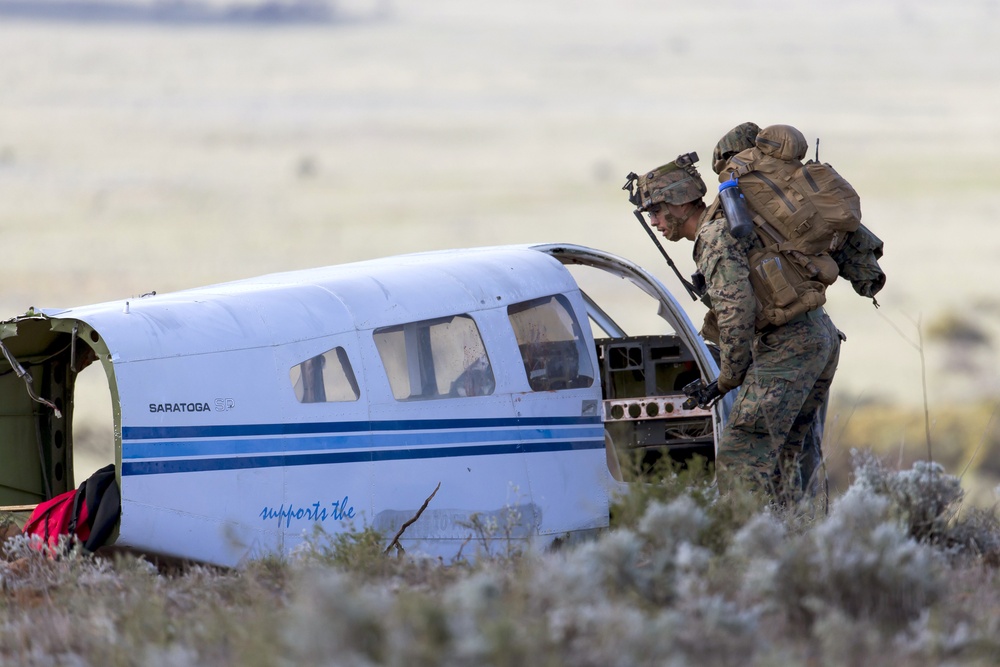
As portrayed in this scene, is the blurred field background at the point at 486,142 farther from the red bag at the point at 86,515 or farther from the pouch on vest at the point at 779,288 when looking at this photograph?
the red bag at the point at 86,515

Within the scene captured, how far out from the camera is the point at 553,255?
991 cm

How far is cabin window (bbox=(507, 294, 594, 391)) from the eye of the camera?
890cm

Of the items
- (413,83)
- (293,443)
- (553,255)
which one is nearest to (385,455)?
(293,443)

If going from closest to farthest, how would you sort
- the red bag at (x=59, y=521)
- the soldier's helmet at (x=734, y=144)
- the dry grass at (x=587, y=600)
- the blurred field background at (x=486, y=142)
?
the dry grass at (x=587, y=600) < the red bag at (x=59, y=521) < the soldier's helmet at (x=734, y=144) < the blurred field background at (x=486, y=142)

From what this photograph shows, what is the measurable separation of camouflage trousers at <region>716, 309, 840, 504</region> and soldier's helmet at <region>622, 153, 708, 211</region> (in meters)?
1.10

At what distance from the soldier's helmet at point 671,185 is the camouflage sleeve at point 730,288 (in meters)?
0.41

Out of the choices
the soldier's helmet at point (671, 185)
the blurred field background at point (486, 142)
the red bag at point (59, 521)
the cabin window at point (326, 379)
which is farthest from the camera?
the blurred field background at point (486, 142)

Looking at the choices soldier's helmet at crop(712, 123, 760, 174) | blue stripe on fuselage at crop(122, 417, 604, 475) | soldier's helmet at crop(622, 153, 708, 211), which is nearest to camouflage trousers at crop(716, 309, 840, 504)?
blue stripe on fuselage at crop(122, 417, 604, 475)

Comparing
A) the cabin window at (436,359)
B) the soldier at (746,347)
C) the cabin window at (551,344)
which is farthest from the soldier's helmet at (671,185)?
the cabin window at (436,359)

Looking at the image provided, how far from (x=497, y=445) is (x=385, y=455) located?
813 mm

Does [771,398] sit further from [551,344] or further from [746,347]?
[551,344]

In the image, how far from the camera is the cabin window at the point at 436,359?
323 inches

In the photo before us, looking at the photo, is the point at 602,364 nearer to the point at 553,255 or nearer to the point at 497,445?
the point at 553,255

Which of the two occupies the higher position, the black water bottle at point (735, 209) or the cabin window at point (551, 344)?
the black water bottle at point (735, 209)
